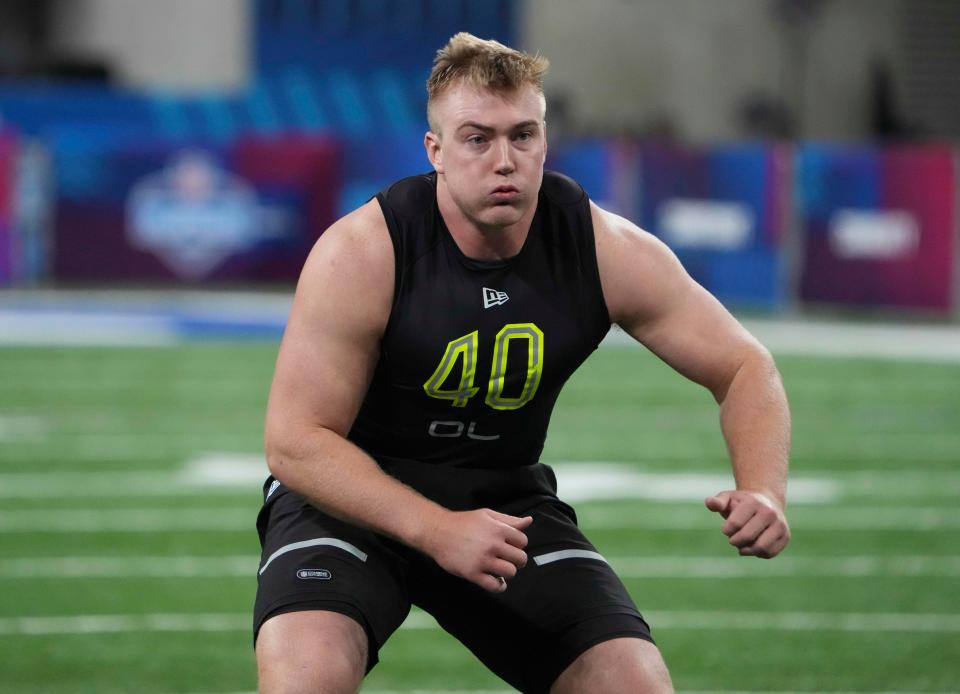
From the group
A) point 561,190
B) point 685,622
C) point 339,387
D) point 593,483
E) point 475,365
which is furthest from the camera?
point 593,483

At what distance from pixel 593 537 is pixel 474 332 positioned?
4.41 meters

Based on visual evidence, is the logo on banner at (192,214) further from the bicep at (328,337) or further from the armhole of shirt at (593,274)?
the bicep at (328,337)

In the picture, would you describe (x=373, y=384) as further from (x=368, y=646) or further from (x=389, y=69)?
(x=389, y=69)

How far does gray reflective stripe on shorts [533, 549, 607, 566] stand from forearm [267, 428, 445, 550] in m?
0.41

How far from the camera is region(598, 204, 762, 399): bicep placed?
418cm

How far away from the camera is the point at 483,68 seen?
3.97 metres

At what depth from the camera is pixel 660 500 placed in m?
9.38

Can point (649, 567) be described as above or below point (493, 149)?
below

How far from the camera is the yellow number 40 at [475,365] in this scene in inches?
162

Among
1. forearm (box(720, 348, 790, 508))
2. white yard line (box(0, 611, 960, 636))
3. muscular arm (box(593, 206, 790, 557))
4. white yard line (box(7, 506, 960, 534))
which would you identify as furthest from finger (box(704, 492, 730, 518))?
white yard line (box(7, 506, 960, 534))

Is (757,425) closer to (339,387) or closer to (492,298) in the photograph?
(492,298)

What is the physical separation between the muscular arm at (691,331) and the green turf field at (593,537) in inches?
82.9

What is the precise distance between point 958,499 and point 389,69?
64.4 ft

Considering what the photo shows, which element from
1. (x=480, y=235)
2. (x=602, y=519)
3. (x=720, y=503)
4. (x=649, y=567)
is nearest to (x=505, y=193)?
(x=480, y=235)
